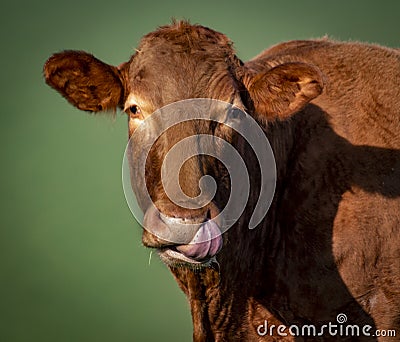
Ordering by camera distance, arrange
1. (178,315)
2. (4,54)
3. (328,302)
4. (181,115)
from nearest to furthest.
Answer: (181,115)
(328,302)
(178,315)
(4,54)

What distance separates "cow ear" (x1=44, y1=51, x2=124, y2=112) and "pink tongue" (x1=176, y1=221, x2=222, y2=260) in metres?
1.21

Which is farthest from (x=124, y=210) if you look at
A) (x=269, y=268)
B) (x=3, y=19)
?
(x=269, y=268)

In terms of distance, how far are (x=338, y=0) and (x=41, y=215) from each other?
8.76 meters

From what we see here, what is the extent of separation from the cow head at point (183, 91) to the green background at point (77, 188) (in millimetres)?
4845

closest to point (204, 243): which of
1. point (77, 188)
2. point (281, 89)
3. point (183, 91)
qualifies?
point (183, 91)

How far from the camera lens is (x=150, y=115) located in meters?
4.03

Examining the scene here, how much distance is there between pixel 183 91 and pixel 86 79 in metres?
0.75

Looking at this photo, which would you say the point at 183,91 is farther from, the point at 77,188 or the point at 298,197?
the point at 77,188

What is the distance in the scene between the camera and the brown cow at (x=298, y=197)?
428cm

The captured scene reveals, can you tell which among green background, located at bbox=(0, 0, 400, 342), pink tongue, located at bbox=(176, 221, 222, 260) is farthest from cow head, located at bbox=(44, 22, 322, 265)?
green background, located at bbox=(0, 0, 400, 342)

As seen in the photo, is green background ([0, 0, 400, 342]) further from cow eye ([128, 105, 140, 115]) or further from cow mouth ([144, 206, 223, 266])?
cow mouth ([144, 206, 223, 266])

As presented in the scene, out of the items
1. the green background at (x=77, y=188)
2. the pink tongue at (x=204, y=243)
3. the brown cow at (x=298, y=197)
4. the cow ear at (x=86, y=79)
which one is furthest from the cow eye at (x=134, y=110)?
the green background at (x=77, y=188)

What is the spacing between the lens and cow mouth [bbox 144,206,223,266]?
3.53 metres

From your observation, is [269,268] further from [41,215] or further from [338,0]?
[338,0]
